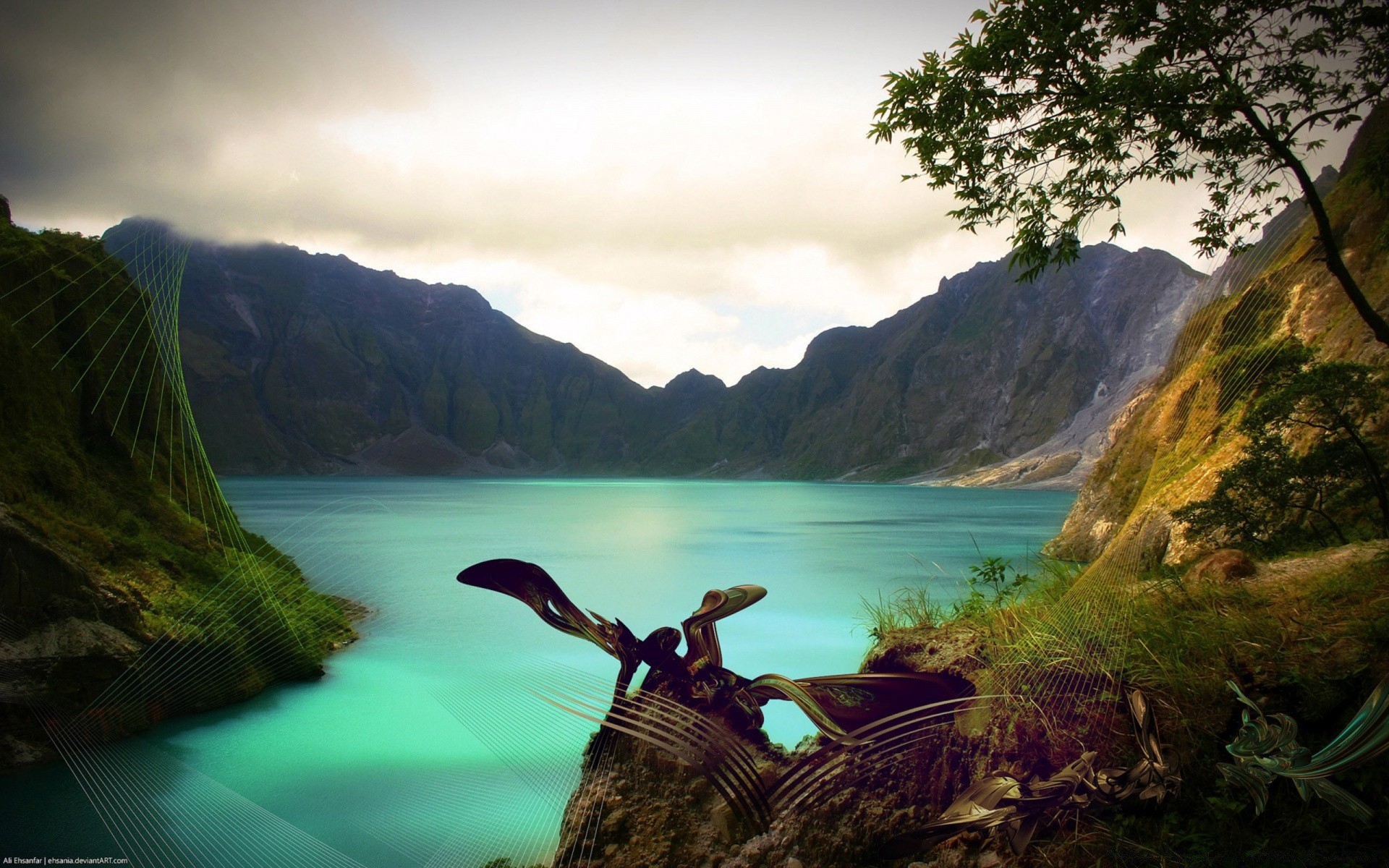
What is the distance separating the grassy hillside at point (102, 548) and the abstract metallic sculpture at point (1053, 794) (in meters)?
6.13

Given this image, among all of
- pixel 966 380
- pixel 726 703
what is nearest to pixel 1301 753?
pixel 726 703

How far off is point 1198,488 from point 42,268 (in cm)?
1441

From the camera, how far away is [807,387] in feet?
629

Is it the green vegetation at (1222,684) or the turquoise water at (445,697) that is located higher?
the green vegetation at (1222,684)

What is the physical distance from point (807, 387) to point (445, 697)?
618ft

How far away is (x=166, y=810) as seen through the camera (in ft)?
18.0

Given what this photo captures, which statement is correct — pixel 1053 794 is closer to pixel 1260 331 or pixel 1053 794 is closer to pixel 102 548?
pixel 1260 331

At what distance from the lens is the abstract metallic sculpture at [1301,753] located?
2.78 m

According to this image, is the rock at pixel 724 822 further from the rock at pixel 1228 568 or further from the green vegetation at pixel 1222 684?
the rock at pixel 1228 568

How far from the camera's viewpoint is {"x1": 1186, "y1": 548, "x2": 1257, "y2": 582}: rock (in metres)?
3.99

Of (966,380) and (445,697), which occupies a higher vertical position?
(966,380)

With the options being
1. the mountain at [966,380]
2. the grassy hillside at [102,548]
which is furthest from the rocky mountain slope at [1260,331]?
the mountain at [966,380]

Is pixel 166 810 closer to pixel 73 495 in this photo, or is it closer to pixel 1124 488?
pixel 73 495

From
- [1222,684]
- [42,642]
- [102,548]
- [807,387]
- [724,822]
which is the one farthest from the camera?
[807,387]
